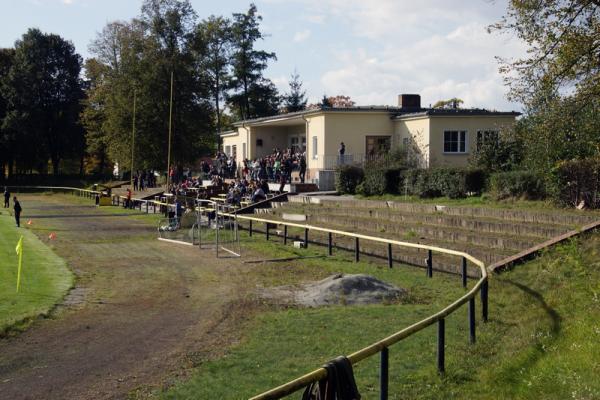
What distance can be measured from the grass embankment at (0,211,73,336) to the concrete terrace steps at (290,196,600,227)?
1126 centimetres

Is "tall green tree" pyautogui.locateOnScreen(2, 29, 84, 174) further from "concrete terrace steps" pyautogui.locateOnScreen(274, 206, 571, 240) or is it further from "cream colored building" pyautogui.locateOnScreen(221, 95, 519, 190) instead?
"concrete terrace steps" pyautogui.locateOnScreen(274, 206, 571, 240)

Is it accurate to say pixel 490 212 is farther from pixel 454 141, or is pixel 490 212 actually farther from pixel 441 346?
pixel 454 141

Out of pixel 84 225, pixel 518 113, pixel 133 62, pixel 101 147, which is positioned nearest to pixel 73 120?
pixel 101 147

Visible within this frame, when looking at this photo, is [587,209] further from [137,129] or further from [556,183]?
[137,129]

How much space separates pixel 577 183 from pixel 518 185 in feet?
9.65

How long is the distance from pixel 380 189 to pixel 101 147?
4928 centimetres

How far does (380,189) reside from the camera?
30.0 meters

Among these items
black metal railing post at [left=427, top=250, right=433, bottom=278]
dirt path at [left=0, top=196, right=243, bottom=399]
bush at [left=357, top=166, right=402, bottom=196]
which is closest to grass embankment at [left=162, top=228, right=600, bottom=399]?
dirt path at [left=0, top=196, right=243, bottom=399]

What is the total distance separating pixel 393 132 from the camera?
39.9 m

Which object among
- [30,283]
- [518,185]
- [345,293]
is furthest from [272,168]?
[345,293]

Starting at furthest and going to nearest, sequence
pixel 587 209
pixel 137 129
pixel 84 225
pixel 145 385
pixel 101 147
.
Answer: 1. pixel 101 147
2. pixel 137 129
3. pixel 84 225
4. pixel 587 209
5. pixel 145 385

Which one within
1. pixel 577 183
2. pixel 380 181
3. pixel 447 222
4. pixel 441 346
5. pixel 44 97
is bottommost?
pixel 441 346

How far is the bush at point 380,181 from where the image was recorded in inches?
1171

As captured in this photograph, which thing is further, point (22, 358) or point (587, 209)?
point (587, 209)
